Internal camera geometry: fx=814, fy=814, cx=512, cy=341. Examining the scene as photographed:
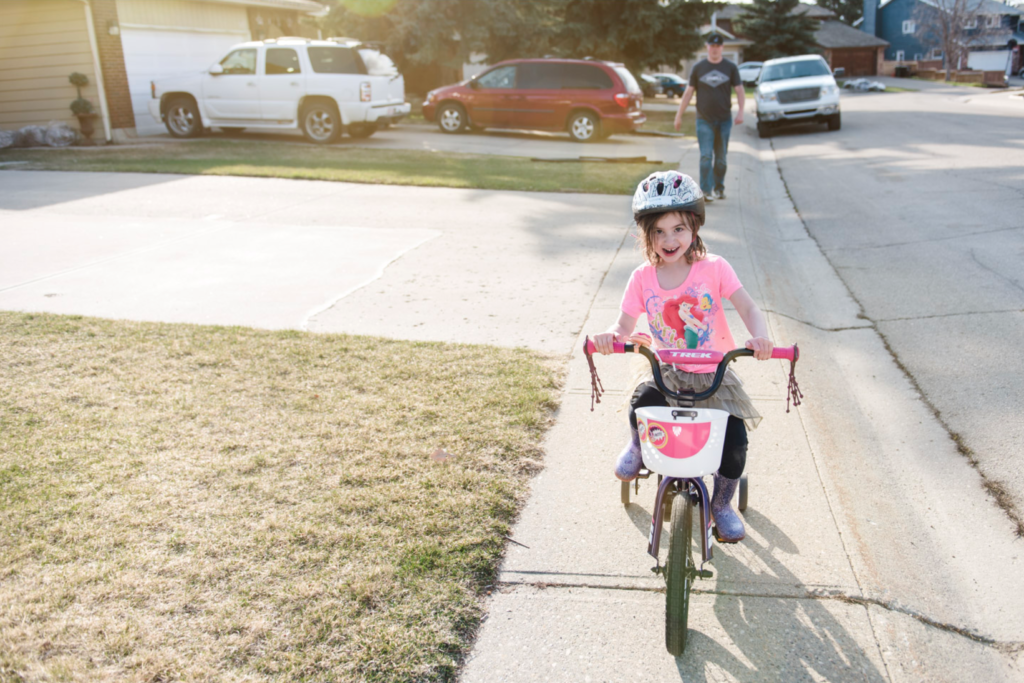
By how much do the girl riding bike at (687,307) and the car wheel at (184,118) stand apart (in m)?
17.1

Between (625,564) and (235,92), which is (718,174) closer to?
(625,564)

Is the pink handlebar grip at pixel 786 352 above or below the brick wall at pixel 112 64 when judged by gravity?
below

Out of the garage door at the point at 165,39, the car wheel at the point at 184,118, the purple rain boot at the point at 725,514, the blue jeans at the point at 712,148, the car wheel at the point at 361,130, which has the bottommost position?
the purple rain boot at the point at 725,514

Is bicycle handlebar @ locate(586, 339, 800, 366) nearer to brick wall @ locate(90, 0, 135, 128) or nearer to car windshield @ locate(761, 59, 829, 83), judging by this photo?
brick wall @ locate(90, 0, 135, 128)

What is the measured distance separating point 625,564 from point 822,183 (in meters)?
10.8

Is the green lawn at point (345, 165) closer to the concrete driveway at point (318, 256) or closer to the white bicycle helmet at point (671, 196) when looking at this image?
the concrete driveway at point (318, 256)

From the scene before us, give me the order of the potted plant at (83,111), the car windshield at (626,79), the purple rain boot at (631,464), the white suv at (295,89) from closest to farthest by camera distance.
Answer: the purple rain boot at (631,464) < the white suv at (295,89) < the potted plant at (83,111) < the car windshield at (626,79)

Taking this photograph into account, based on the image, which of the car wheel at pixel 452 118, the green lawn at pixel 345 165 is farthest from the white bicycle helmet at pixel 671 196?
the car wheel at pixel 452 118

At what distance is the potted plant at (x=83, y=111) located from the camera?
691 inches

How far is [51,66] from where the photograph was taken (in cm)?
1842

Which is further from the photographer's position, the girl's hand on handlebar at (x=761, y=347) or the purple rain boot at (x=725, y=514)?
the purple rain boot at (x=725, y=514)


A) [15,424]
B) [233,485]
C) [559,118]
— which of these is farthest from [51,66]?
[233,485]

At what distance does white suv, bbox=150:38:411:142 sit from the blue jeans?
341 inches

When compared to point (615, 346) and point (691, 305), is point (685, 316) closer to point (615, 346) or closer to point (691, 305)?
point (691, 305)
